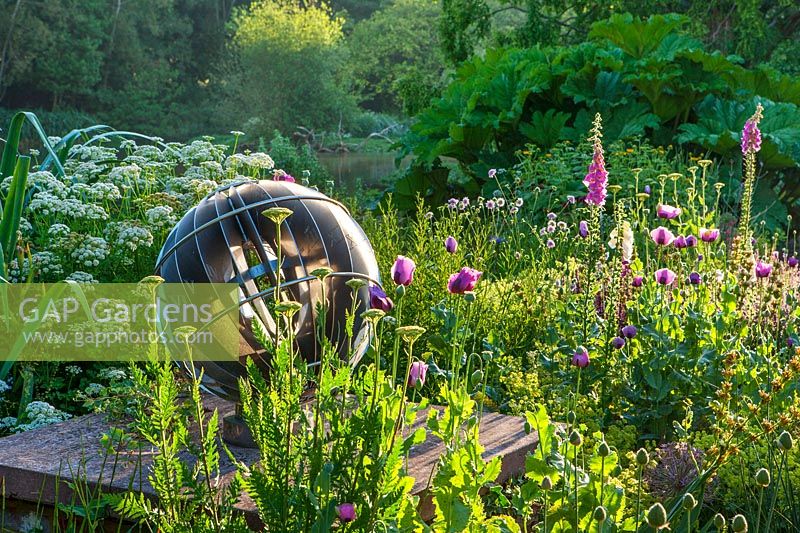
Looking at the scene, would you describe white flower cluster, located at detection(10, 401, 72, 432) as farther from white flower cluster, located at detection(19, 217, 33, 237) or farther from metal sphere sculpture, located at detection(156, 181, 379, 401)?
white flower cluster, located at detection(19, 217, 33, 237)

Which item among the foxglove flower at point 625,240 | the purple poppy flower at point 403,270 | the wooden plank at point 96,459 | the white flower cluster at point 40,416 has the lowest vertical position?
the white flower cluster at point 40,416

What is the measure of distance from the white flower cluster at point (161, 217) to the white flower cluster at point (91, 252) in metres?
0.27

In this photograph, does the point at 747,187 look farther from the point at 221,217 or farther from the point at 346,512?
the point at 346,512

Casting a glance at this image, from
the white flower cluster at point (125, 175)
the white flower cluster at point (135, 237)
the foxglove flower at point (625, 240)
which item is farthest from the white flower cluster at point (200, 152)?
the foxglove flower at point (625, 240)

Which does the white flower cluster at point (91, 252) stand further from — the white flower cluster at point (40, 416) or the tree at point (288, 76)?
the tree at point (288, 76)

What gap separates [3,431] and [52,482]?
133cm

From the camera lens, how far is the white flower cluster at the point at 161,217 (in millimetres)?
4656

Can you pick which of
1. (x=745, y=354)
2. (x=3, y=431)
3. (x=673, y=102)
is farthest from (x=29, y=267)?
(x=673, y=102)

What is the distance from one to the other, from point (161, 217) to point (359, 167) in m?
16.9

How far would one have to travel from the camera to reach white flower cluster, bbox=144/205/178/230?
183 inches

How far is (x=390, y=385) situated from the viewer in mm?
2277

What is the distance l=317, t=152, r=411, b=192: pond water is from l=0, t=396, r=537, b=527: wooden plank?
1165 cm

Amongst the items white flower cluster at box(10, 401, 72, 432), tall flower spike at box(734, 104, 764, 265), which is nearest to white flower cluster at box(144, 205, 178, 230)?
white flower cluster at box(10, 401, 72, 432)

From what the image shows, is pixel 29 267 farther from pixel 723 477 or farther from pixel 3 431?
pixel 723 477
